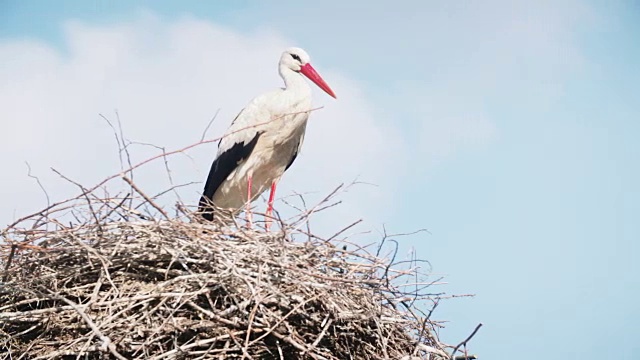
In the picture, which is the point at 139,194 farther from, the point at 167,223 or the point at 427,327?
the point at 427,327

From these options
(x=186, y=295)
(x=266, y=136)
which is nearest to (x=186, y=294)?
(x=186, y=295)

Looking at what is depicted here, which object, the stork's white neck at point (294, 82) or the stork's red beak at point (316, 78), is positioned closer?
the stork's white neck at point (294, 82)

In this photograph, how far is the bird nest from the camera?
3166 millimetres

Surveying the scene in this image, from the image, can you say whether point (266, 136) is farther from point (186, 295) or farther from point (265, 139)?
point (186, 295)

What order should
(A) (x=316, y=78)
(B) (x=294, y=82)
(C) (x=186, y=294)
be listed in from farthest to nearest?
(A) (x=316, y=78), (B) (x=294, y=82), (C) (x=186, y=294)

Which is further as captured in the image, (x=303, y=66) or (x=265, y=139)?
(x=303, y=66)

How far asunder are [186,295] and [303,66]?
307cm

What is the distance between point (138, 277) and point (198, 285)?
270mm

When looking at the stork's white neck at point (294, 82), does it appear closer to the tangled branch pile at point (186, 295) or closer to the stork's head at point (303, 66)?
the stork's head at point (303, 66)

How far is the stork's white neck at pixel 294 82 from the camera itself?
5.80 metres

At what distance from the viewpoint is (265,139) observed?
18.9ft

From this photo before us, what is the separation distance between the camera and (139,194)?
3.41 metres

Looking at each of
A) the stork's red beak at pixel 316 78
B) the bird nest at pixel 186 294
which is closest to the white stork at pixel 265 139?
the stork's red beak at pixel 316 78

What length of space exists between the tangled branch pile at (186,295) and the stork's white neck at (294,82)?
7.72 feet
